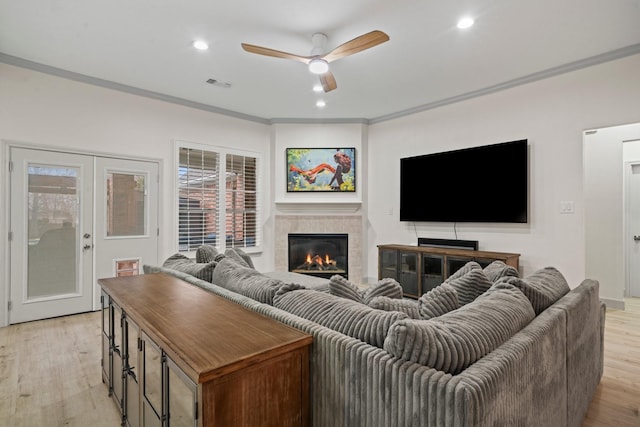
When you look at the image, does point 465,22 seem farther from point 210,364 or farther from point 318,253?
point 318,253

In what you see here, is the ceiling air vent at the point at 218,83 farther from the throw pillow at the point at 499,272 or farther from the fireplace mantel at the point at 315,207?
the throw pillow at the point at 499,272

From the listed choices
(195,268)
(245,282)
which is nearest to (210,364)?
(245,282)

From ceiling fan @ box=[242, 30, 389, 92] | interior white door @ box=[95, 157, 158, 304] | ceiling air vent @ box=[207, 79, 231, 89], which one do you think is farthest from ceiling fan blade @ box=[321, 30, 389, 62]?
interior white door @ box=[95, 157, 158, 304]

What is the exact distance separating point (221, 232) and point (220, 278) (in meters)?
3.40

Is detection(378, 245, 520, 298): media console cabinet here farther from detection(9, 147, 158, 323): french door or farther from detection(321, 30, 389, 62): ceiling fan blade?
detection(9, 147, 158, 323): french door

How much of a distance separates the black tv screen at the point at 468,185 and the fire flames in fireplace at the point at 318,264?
1.46m

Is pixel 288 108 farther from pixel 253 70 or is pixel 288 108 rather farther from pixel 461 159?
pixel 461 159

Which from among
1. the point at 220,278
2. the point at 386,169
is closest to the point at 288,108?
the point at 386,169

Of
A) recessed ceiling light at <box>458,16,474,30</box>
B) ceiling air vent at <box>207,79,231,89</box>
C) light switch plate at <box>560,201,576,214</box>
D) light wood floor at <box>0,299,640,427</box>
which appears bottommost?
light wood floor at <box>0,299,640,427</box>

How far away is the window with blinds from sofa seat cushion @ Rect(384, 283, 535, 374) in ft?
14.8

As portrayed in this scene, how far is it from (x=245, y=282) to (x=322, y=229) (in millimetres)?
3933

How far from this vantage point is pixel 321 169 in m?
5.80

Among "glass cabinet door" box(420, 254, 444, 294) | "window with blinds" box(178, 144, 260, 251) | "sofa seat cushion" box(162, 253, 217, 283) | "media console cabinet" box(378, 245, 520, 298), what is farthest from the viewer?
"window with blinds" box(178, 144, 260, 251)

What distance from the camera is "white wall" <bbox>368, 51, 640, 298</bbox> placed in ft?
12.0
